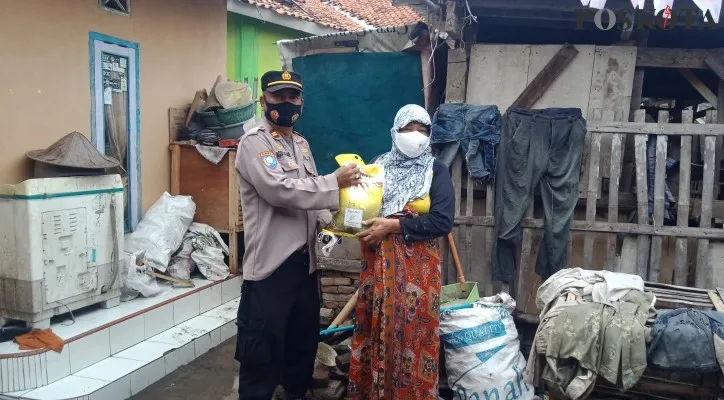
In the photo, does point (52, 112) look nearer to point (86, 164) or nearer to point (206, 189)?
point (86, 164)

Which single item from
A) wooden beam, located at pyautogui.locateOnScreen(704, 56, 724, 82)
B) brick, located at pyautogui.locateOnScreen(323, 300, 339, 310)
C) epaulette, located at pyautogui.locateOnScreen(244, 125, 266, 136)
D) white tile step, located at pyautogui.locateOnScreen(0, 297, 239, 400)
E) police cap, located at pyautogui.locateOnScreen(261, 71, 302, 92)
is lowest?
white tile step, located at pyautogui.locateOnScreen(0, 297, 239, 400)

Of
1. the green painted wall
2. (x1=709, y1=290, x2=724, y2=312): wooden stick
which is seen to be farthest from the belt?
the green painted wall

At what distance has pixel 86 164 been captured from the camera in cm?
440

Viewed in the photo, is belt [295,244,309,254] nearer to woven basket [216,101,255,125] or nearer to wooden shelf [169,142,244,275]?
wooden shelf [169,142,244,275]

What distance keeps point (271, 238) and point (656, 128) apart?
2865mm

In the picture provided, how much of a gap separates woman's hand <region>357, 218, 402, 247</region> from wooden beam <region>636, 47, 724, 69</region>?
2.80 metres

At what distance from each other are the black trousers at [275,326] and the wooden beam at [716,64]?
3.52 meters

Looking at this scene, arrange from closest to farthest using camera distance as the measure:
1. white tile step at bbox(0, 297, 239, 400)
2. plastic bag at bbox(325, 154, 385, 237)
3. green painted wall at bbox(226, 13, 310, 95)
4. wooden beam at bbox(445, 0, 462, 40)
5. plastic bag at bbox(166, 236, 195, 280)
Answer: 1. plastic bag at bbox(325, 154, 385, 237)
2. white tile step at bbox(0, 297, 239, 400)
3. wooden beam at bbox(445, 0, 462, 40)
4. plastic bag at bbox(166, 236, 195, 280)
5. green painted wall at bbox(226, 13, 310, 95)

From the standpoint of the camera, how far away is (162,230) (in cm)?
546

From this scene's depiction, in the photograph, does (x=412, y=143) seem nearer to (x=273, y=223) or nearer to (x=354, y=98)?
(x=273, y=223)

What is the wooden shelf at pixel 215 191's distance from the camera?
588cm

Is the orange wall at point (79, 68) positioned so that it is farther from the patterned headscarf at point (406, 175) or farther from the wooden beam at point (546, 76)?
the wooden beam at point (546, 76)

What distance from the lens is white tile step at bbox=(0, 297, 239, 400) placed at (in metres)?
3.63

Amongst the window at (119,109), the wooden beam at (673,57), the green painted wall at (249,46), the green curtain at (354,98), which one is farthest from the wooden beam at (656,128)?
the green painted wall at (249,46)
